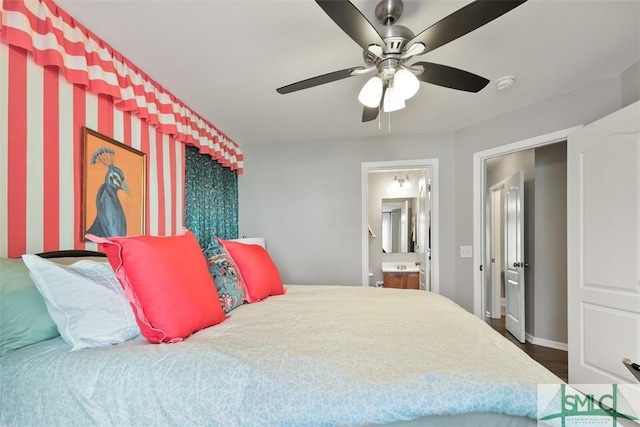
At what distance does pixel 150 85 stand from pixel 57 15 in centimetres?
63

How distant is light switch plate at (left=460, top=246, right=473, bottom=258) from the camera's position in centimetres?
304

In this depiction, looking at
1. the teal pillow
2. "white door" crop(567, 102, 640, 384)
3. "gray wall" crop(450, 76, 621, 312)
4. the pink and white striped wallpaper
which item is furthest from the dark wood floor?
the pink and white striped wallpaper

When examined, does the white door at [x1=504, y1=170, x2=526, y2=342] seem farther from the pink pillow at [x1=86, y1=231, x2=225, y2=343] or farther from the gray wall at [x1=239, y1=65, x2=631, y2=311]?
the pink pillow at [x1=86, y1=231, x2=225, y2=343]

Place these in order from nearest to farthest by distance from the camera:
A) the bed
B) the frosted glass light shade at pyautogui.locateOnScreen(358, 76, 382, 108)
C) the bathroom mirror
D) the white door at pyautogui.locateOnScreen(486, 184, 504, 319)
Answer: the bed
the frosted glass light shade at pyautogui.locateOnScreen(358, 76, 382, 108)
the white door at pyautogui.locateOnScreen(486, 184, 504, 319)
the bathroom mirror

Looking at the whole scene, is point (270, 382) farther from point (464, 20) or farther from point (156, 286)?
point (464, 20)

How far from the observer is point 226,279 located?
65.7 inches

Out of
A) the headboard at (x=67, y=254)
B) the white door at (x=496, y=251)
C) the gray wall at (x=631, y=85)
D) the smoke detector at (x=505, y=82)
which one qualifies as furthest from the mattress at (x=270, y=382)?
the white door at (x=496, y=251)

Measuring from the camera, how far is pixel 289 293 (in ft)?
7.02

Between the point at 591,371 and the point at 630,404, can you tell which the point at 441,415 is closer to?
the point at 630,404

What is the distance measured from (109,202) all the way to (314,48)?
1540 mm

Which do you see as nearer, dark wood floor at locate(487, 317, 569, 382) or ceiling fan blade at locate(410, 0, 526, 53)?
ceiling fan blade at locate(410, 0, 526, 53)

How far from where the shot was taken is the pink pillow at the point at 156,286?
110 centimetres

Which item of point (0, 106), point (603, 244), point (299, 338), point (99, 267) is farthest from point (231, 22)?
point (603, 244)

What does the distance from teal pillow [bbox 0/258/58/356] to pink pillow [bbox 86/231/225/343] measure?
11.1 inches
